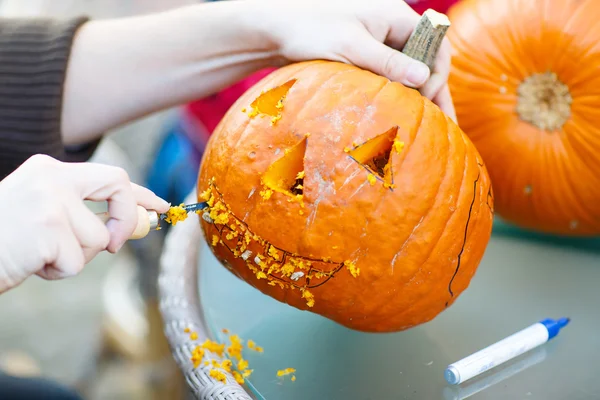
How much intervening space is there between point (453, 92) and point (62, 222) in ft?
2.42

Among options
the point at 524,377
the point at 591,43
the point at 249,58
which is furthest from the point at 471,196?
the point at 249,58

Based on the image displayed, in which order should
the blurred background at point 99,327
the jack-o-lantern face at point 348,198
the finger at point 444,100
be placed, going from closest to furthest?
the jack-o-lantern face at point 348,198 → the finger at point 444,100 → the blurred background at point 99,327

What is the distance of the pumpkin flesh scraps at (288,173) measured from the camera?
0.74 meters

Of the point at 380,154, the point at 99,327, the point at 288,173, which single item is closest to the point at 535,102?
the point at 380,154

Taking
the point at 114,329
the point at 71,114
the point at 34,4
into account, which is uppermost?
the point at 71,114

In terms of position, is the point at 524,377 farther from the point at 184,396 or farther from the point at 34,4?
the point at 34,4

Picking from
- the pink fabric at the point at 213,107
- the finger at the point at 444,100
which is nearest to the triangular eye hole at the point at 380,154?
the finger at the point at 444,100

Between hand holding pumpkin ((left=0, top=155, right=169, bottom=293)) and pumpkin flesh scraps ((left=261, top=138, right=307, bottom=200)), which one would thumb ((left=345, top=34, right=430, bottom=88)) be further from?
hand holding pumpkin ((left=0, top=155, right=169, bottom=293))

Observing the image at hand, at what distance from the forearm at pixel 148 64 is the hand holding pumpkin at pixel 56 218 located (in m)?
0.48

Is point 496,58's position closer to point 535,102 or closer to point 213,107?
point 535,102

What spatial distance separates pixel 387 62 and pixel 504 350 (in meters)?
0.44

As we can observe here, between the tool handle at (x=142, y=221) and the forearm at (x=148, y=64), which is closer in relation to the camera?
the tool handle at (x=142, y=221)

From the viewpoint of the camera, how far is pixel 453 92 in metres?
1.08

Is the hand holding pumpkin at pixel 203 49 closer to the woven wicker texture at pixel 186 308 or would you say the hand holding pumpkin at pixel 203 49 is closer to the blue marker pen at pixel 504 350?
the woven wicker texture at pixel 186 308
